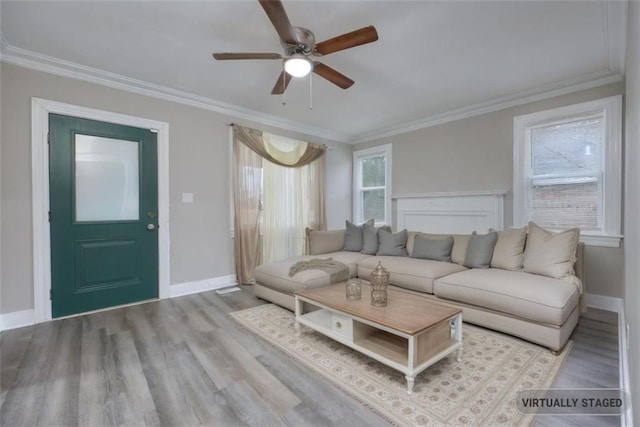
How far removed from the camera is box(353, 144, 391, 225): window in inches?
206

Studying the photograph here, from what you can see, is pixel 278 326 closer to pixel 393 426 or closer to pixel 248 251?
pixel 393 426

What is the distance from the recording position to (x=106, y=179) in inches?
125

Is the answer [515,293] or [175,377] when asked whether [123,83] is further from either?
[515,293]

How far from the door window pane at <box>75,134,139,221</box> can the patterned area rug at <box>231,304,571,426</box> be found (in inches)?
85.4

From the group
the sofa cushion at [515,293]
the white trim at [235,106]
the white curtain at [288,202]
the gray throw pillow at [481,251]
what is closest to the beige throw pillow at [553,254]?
the sofa cushion at [515,293]

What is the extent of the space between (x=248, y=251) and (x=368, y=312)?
102 inches

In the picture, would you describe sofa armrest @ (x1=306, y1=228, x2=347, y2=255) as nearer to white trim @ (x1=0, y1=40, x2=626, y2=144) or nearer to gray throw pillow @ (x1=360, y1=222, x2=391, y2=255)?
gray throw pillow @ (x1=360, y1=222, x2=391, y2=255)

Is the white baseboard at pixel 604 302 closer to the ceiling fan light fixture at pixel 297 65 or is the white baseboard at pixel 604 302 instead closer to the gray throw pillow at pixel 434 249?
the gray throw pillow at pixel 434 249

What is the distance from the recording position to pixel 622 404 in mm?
1551

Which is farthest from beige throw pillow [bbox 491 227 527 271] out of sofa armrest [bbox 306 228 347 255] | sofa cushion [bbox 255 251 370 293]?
sofa armrest [bbox 306 228 347 255]

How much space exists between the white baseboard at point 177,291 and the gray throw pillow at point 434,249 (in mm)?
2596

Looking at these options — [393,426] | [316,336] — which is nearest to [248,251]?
[316,336]

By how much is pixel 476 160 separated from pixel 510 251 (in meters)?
1.62

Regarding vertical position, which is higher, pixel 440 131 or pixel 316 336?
pixel 440 131
